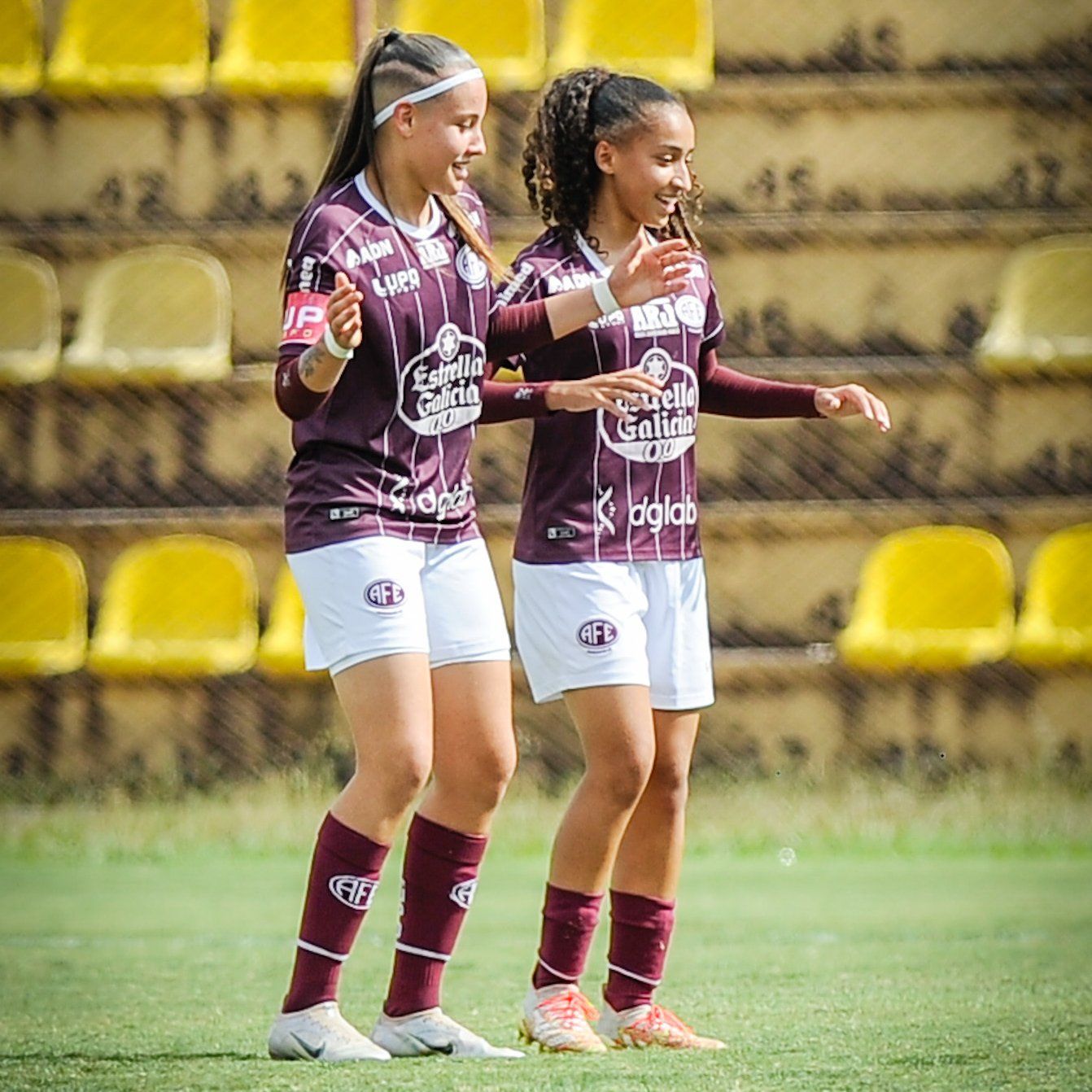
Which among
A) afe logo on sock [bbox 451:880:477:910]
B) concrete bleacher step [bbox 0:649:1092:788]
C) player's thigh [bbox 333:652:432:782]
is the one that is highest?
player's thigh [bbox 333:652:432:782]

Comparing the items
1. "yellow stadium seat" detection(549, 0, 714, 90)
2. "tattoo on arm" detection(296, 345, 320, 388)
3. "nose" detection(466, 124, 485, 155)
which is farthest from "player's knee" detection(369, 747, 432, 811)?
"yellow stadium seat" detection(549, 0, 714, 90)

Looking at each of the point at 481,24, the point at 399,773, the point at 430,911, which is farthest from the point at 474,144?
the point at 481,24

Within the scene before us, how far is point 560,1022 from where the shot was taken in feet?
12.2

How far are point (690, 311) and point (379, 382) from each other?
683 mm

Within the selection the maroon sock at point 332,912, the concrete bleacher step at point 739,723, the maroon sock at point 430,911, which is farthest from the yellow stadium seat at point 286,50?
the maroon sock at point 332,912

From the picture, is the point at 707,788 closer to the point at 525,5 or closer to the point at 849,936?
the point at 849,936

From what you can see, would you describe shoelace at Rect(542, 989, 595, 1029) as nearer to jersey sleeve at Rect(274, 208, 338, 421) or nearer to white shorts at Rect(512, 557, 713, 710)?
white shorts at Rect(512, 557, 713, 710)

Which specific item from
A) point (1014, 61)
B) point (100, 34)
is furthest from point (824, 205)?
point (100, 34)

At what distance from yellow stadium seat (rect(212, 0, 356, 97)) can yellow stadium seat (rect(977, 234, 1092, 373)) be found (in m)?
2.85

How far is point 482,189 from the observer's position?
9438 mm

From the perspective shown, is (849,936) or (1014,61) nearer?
(849,936)

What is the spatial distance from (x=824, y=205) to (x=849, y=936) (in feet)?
14.8

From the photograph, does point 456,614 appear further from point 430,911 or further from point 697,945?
point 697,945

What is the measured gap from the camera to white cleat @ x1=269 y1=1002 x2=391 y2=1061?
3.49 meters
